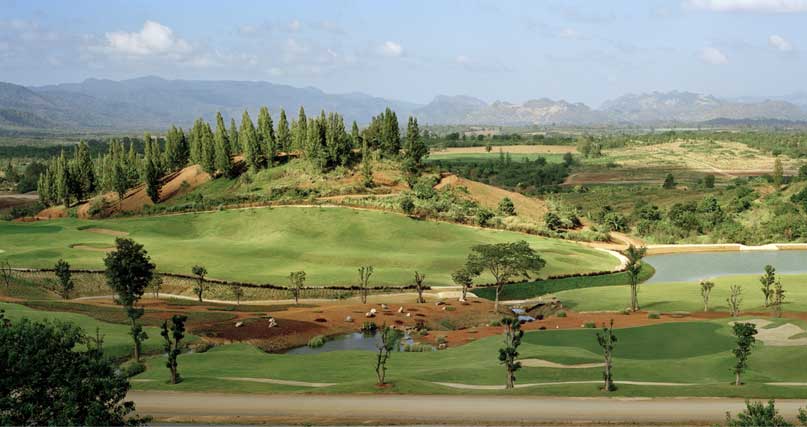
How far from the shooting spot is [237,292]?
75.4m

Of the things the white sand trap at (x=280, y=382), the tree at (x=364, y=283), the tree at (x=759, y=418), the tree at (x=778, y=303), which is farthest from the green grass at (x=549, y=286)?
the tree at (x=759, y=418)

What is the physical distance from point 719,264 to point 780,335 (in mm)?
50049

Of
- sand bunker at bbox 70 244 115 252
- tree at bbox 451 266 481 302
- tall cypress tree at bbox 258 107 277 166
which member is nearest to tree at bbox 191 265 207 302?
sand bunker at bbox 70 244 115 252

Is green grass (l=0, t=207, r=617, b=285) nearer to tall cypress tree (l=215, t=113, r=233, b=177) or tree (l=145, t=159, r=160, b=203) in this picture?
tree (l=145, t=159, r=160, b=203)

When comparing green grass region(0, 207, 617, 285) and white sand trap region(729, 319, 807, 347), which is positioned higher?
green grass region(0, 207, 617, 285)

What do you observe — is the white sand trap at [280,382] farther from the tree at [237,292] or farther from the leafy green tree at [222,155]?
the leafy green tree at [222,155]

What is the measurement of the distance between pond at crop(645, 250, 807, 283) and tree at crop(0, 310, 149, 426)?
248ft

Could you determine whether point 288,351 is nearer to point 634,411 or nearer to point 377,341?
point 377,341

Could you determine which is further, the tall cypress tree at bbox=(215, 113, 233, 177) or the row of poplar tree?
the tall cypress tree at bbox=(215, 113, 233, 177)

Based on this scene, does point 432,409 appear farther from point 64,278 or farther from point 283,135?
point 283,135

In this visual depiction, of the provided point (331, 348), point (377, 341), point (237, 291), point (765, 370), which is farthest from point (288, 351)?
point (765, 370)

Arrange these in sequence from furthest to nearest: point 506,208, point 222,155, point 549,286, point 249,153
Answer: point 222,155 < point 249,153 < point 506,208 < point 549,286

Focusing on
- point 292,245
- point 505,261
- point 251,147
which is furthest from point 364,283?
point 251,147

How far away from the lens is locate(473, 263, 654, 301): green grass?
80375mm
